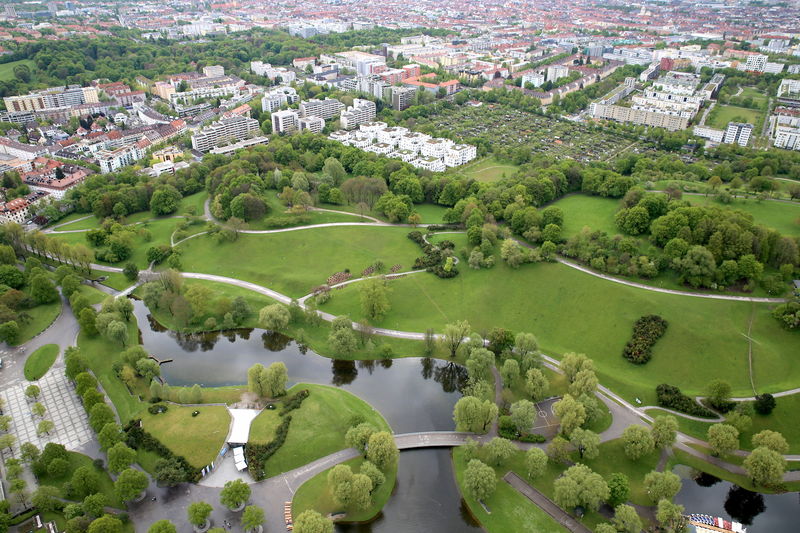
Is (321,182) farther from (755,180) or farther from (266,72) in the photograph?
(266,72)

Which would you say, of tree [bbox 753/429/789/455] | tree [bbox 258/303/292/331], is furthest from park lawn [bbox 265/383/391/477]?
tree [bbox 753/429/789/455]

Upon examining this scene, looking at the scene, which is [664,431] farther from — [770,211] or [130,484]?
[770,211]

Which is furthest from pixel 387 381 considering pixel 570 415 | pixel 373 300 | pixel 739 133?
pixel 739 133

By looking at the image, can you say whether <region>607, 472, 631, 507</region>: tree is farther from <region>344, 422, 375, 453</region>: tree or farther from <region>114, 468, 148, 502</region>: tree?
<region>114, 468, 148, 502</region>: tree

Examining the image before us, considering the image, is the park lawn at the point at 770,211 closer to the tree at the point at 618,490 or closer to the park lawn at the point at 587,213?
the park lawn at the point at 587,213

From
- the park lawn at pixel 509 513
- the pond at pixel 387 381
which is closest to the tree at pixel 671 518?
the park lawn at pixel 509 513
